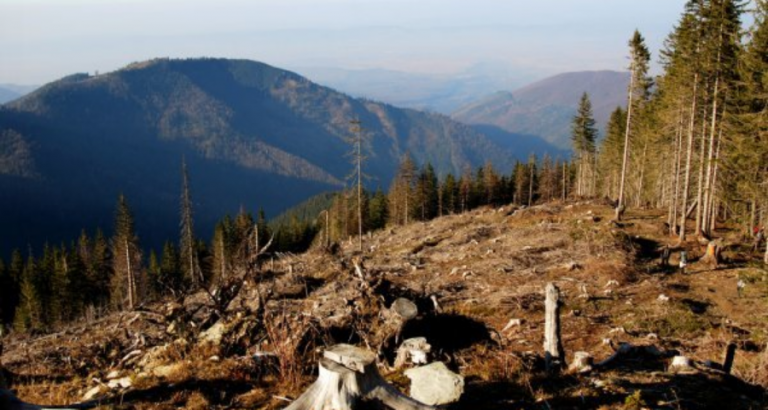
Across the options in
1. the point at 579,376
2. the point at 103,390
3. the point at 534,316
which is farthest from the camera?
the point at 534,316

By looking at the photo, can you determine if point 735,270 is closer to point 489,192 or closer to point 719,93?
point 719,93

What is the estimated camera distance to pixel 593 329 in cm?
1209

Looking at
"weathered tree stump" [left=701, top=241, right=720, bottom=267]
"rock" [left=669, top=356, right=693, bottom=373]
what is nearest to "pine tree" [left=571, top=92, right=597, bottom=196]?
"weathered tree stump" [left=701, top=241, right=720, bottom=267]

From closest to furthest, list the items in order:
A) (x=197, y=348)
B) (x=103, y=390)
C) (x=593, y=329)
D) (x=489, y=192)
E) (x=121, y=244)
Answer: (x=103, y=390)
(x=197, y=348)
(x=593, y=329)
(x=121, y=244)
(x=489, y=192)

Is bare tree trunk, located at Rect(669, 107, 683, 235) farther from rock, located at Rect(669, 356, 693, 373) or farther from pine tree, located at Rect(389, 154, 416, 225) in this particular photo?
pine tree, located at Rect(389, 154, 416, 225)

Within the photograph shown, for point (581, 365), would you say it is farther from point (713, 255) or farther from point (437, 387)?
point (713, 255)

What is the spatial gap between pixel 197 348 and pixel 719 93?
2569 centimetres

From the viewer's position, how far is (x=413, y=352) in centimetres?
819

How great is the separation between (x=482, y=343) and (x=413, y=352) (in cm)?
196

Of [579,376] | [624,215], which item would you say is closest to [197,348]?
[579,376]

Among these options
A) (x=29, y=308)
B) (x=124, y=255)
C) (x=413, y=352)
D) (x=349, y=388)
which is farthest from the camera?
(x=29, y=308)

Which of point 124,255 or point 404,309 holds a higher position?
point 404,309

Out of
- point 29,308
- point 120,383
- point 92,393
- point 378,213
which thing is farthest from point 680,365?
point 378,213

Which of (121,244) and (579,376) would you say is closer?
(579,376)
